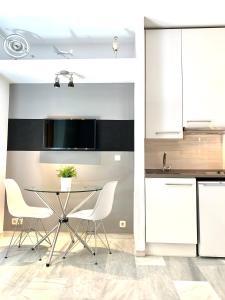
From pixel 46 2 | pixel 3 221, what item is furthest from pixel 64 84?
pixel 3 221

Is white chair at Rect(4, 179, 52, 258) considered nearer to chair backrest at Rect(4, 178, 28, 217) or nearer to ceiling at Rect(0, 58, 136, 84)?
chair backrest at Rect(4, 178, 28, 217)

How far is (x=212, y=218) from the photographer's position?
109 inches

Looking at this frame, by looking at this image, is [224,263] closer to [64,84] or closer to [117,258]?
[117,258]

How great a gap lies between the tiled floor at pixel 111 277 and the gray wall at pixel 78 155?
86cm

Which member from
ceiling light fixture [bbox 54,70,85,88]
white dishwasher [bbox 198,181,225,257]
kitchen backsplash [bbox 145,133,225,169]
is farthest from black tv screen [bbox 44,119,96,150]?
white dishwasher [bbox 198,181,225,257]

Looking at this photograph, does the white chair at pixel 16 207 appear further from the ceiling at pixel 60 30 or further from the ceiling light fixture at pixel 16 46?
the ceiling at pixel 60 30

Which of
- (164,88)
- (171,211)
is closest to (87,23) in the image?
(164,88)

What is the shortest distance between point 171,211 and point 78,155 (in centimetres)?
169

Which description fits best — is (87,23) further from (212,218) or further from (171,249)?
(171,249)

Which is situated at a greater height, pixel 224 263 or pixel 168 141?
pixel 168 141

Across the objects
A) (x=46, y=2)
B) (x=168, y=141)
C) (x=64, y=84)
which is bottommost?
(x=168, y=141)

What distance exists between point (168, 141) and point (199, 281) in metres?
1.88

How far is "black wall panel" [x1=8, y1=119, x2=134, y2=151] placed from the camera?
3781 mm

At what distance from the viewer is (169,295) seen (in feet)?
6.60
